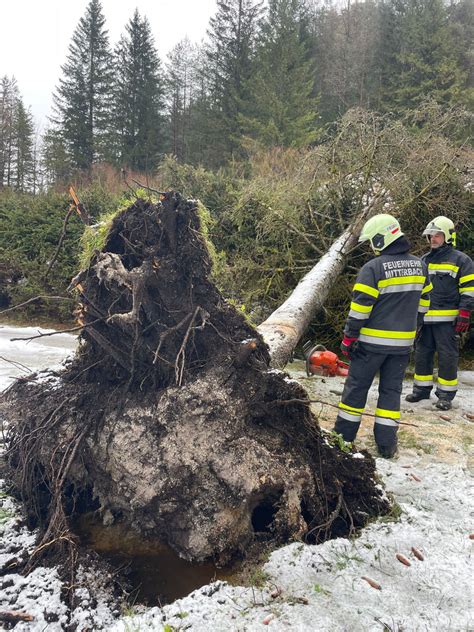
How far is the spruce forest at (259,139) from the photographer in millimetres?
6816

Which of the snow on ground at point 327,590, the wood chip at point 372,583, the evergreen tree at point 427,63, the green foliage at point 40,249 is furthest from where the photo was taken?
the evergreen tree at point 427,63

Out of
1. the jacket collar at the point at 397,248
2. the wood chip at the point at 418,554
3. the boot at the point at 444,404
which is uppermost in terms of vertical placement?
the jacket collar at the point at 397,248

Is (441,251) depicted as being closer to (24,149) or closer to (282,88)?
(282,88)

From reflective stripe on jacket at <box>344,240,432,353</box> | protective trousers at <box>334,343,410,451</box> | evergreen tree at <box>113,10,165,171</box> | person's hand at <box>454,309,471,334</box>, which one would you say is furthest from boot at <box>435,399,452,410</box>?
evergreen tree at <box>113,10,165,171</box>

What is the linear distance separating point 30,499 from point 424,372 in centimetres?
436

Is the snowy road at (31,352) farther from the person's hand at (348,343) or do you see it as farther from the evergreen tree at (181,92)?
the evergreen tree at (181,92)

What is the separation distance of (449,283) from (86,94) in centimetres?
2557

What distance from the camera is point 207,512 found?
2.46 meters

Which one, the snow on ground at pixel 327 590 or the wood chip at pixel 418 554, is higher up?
the wood chip at pixel 418 554

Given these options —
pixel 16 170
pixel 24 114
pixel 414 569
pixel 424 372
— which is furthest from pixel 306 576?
pixel 24 114

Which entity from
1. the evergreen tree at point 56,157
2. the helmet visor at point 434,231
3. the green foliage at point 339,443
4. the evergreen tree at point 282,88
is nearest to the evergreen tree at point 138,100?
the evergreen tree at point 56,157

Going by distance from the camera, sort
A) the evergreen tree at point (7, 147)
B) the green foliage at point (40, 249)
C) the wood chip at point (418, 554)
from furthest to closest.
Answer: the evergreen tree at point (7, 147) < the green foliage at point (40, 249) < the wood chip at point (418, 554)

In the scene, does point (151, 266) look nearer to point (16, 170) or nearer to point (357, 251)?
point (357, 251)

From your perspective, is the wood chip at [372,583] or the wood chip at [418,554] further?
the wood chip at [418,554]
